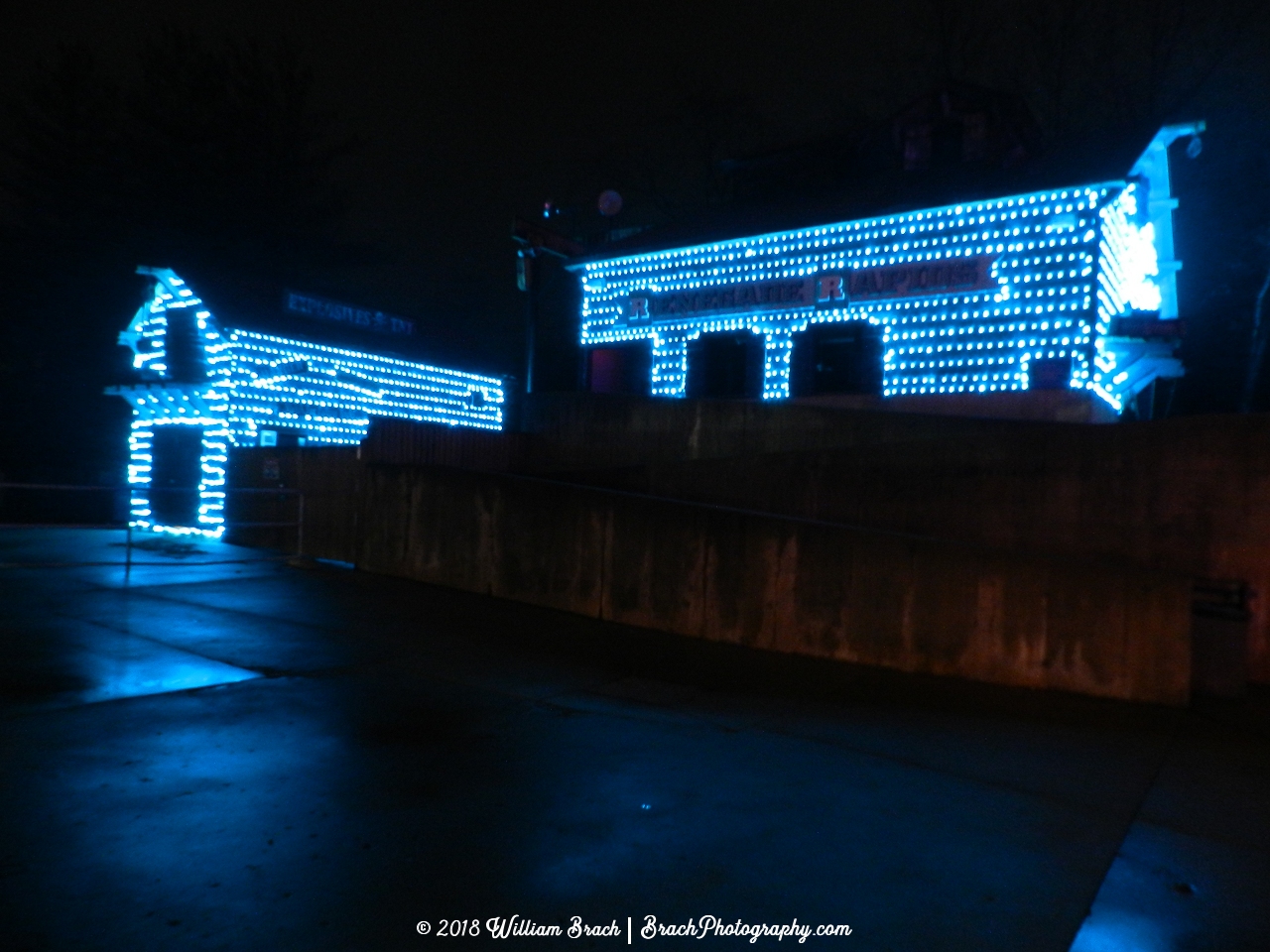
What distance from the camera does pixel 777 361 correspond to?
1764 centimetres

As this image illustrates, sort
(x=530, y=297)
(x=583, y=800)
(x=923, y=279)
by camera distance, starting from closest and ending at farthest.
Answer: (x=583, y=800)
(x=923, y=279)
(x=530, y=297)

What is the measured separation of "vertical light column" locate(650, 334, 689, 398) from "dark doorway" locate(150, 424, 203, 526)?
8990mm

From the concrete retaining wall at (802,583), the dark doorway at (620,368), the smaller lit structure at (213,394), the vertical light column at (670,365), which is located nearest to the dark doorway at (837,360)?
the vertical light column at (670,365)

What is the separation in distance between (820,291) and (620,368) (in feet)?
15.6

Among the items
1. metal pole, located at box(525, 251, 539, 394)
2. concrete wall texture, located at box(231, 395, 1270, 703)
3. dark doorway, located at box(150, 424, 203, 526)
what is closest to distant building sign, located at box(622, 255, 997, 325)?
metal pole, located at box(525, 251, 539, 394)

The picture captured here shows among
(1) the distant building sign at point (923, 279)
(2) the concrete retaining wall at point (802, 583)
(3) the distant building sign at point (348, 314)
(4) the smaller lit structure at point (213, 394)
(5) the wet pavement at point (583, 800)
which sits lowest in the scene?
(5) the wet pavement at point (583, 800)

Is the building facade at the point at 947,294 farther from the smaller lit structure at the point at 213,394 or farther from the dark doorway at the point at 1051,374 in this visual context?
the smaller lit structure at the point at 213,394

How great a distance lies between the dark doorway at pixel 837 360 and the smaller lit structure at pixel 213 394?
288 inches

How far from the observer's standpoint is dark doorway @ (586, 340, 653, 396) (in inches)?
760

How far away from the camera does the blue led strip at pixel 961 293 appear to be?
14.6 m

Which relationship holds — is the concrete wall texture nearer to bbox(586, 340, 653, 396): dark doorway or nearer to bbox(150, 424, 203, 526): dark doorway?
bbox(150, 424, 203, 526): dark doorway

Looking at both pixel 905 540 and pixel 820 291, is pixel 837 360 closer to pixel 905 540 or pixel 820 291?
pixel 820 291

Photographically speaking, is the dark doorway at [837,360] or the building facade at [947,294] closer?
the building facade at [947,294]

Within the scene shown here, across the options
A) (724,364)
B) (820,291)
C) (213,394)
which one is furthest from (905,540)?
(213,394)
